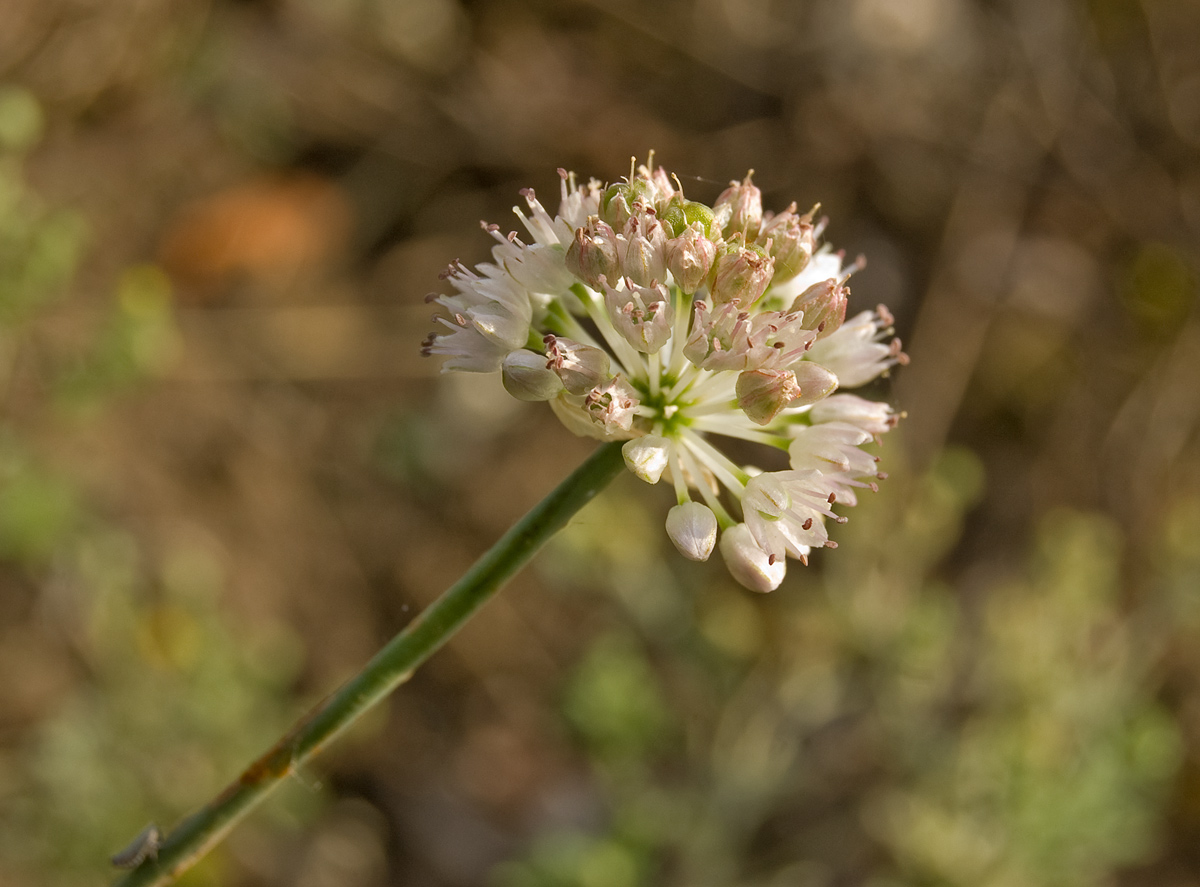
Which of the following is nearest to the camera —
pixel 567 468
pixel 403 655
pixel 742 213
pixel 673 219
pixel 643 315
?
pixel 403 655

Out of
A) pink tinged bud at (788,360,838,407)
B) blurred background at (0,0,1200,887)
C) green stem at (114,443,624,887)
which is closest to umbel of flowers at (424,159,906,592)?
pink tinged bud at (788,360,838,407)

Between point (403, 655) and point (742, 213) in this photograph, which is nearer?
point (403, 655)

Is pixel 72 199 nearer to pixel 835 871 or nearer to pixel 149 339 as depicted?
pixel 149 339

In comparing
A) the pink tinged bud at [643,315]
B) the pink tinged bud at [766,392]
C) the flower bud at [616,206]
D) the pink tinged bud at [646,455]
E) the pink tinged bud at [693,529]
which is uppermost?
the flower bud at [616,206]

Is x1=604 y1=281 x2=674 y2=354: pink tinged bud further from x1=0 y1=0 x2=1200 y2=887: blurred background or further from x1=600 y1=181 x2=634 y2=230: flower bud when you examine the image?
x1=0 y1=0 x2=1200 y2=887: blurred background

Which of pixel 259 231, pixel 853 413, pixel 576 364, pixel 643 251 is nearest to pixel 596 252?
pixel 643 251

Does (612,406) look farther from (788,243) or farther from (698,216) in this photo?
(788,243)

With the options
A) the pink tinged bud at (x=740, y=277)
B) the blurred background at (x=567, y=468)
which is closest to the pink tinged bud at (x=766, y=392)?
the pink tinged bud at (x=740, y=277)

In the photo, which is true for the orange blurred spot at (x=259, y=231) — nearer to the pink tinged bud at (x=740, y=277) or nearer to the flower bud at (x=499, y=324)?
the flower bud at (x=499, y=324)
